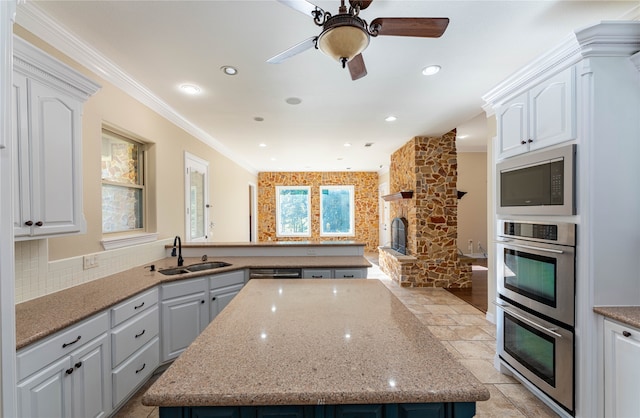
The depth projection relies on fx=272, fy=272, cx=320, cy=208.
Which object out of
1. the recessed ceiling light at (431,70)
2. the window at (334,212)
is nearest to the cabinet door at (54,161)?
the recessed ceiling light at (431,70)

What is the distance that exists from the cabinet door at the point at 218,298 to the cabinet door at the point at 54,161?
1.31 m

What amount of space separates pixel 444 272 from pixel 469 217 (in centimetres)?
309

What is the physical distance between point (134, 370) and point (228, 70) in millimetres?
2587

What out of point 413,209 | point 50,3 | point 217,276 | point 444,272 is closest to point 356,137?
point 413,209

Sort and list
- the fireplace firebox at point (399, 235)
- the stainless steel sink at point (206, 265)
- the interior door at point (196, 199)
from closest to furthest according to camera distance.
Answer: the stainless steel sink at point (206, 265)
the interior door at point (196, 199)
the fireplace firebox at point (399, 235)

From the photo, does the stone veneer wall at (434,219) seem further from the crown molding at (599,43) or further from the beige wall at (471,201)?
the crown molding at (599,43)

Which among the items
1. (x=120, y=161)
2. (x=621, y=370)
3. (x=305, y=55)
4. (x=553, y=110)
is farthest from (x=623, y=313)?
(x=120, y=161)

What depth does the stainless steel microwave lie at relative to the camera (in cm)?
168

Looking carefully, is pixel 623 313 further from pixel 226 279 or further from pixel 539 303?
pixel 226 279

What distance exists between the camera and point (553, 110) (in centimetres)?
179

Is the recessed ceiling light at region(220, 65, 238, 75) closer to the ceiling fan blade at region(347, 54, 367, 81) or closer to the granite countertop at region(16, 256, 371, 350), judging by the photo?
the ceiling fan blade at region(347, 54, 367, 81)

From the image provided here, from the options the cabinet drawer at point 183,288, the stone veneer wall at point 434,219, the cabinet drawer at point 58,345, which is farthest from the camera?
the stone veneer wall at point 434,219

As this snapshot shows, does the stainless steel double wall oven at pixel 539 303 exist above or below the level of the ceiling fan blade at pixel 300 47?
below

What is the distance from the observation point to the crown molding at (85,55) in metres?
1.75
